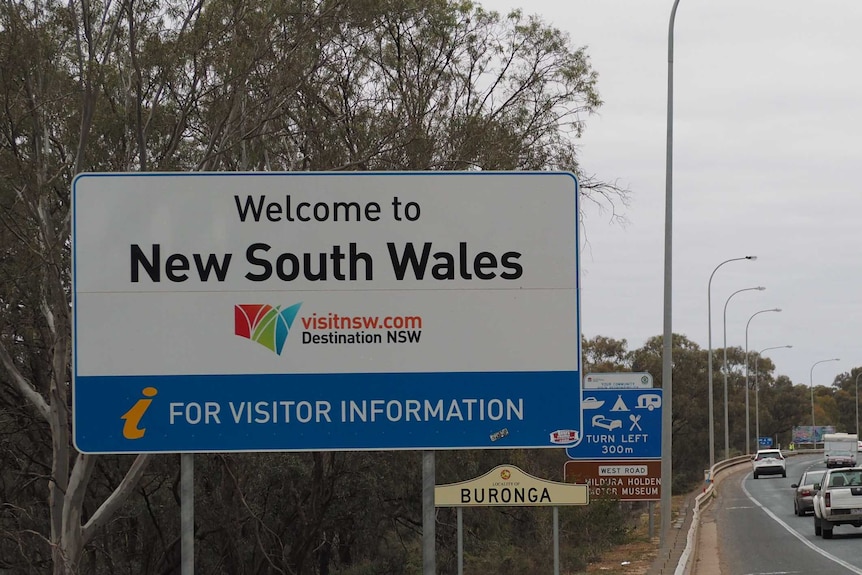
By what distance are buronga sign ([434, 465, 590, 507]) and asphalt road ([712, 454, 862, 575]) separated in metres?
10.2

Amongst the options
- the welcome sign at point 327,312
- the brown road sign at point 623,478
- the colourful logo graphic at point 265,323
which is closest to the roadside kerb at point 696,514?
the brown road sign at point 623,478

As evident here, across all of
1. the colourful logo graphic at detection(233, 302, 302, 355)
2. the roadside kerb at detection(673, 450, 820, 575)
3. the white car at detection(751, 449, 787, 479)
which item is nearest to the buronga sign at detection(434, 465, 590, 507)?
the colourful logo graphic at detection(233, 302, 302, 355)

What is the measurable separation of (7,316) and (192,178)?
57.7ft

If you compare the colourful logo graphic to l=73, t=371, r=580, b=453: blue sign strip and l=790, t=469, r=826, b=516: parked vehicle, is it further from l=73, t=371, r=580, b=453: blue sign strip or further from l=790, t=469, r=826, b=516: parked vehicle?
l=790, t=469, r=826, b=516: parked vehicle

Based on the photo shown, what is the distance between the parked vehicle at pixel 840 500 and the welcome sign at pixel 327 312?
22.4m

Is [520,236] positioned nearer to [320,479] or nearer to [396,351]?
[396,351]

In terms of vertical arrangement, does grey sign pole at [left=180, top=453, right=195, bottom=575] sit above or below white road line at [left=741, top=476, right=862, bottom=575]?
above

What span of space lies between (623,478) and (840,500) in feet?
26.8

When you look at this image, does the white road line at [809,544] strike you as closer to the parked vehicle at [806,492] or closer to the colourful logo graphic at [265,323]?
the parked vehicle at [806,492]

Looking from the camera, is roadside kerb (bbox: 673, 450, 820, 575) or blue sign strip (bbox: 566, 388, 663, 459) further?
blue sign strip (bbox: 566, 388, 663, 459)

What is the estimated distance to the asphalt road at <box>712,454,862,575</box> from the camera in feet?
69.8

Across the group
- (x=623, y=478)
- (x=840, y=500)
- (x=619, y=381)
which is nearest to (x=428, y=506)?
(x=619, y=381)

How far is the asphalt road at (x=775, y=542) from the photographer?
21.3 m

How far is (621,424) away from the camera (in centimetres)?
2089
